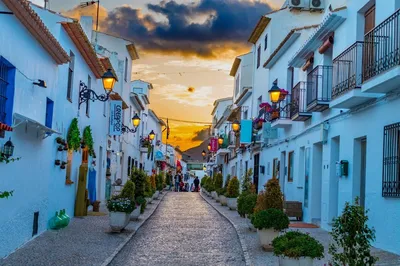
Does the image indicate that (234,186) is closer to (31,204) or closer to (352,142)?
(352,142)

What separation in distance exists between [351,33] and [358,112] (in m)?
2.17

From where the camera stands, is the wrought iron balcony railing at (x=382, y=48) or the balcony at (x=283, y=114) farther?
the balcony at (x=283, y=114)

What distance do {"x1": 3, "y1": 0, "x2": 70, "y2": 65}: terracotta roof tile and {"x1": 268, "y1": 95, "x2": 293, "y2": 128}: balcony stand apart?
9808 millimetres

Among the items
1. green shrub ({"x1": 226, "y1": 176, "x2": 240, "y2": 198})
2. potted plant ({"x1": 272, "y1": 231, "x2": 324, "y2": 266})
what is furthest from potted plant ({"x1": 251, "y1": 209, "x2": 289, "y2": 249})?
green shrub ({"x1": 226, "y1": 176, "x2": 240, "y2": 198})

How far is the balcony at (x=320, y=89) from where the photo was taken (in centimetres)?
1593

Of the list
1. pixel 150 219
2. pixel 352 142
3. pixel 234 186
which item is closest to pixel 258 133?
pixel 234 186

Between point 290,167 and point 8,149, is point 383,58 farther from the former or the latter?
point 290,167

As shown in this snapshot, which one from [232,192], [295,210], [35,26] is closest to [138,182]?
[295,210]

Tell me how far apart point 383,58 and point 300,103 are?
7.16 m

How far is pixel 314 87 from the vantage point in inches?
669

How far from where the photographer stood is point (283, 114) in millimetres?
21859

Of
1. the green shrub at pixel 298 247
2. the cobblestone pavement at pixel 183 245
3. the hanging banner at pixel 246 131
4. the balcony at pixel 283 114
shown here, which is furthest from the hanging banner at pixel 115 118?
the green shrub at pixel 298 247

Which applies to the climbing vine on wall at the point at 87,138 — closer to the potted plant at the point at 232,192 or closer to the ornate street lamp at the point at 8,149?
the potted plant at the point at 232,192

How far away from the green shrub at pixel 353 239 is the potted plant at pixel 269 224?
15.8ft
